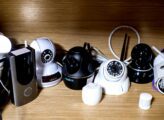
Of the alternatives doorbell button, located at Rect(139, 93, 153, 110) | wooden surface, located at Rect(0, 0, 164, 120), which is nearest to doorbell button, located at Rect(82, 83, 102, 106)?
wooden surface, located at Rect(0, 0, 164, 120)

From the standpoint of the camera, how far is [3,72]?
3.07 ft

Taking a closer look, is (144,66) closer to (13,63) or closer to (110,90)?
(110,90)

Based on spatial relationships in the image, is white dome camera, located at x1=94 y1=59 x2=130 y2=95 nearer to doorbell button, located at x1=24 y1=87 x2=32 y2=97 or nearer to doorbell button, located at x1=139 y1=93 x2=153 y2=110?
doorbell button, located at x1=139 y1=93 x2=153 y2=110

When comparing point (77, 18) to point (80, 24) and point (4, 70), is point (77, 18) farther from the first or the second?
point (4, 70)

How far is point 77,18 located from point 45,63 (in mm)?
223

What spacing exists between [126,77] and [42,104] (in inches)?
Result: 12.0

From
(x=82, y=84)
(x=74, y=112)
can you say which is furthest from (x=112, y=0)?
(x=74, y=112)

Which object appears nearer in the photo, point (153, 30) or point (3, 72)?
point (3, 72)

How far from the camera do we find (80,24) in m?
1.13

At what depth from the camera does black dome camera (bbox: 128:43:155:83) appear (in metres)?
1.05

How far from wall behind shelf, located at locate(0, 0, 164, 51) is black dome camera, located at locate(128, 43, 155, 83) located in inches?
4.5

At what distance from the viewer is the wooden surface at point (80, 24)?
3.34 feet

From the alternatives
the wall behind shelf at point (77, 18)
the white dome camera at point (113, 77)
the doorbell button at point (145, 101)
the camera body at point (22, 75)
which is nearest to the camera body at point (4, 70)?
the camera body at point (22, 75)

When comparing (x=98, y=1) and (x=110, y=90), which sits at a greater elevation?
(x=98, y=1)
